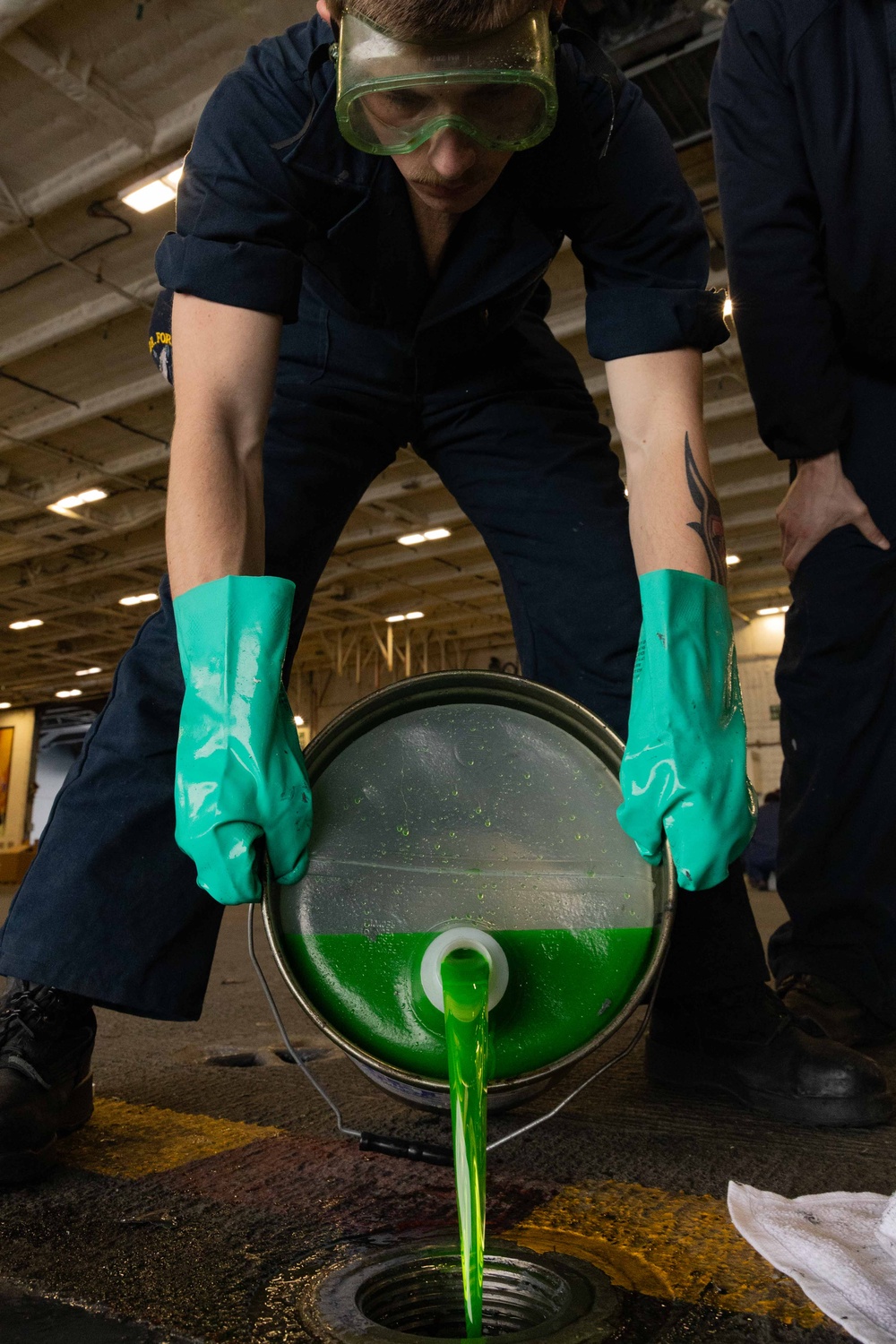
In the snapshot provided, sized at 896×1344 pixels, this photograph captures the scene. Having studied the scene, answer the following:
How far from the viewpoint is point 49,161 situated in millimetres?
5340

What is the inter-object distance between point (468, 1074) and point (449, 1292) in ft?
0.55

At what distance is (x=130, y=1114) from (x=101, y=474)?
8.50m

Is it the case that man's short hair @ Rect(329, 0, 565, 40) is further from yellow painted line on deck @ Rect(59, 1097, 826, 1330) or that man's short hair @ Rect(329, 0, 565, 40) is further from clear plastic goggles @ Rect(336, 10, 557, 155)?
yellow painted line on deck @ Rect(59, 1097, 826, 1330)

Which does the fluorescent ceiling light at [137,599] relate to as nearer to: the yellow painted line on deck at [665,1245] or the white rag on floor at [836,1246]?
the yellow painted line on deck at [665,1245]

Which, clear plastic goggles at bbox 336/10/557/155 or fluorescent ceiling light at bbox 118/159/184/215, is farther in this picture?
fluorescent ceiling light at bbox 118/159/184/215

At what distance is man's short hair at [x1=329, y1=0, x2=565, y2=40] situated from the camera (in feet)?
3.16

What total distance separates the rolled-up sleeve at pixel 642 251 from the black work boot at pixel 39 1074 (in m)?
1.06

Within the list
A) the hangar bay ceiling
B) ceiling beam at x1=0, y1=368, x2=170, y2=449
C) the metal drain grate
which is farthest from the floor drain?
ceiling beam at x1=0, y1=368, x2=170, y2=449

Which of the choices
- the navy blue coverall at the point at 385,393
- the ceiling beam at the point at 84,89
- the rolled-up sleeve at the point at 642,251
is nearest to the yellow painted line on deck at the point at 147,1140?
A: the navy blue coverall at the point at 385,393

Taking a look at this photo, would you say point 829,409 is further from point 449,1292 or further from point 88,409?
point 88,409

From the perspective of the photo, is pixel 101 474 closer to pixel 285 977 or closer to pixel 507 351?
pixel 507 351

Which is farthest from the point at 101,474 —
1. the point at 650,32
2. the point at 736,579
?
the point at 736,579

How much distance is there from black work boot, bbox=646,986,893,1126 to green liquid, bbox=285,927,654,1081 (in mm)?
384

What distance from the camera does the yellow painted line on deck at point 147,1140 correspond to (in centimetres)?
113
